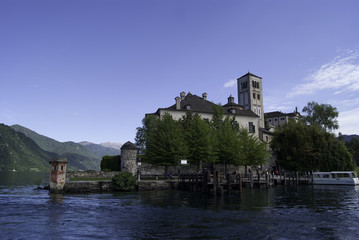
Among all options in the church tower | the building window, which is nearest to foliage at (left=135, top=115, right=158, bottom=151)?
the building window

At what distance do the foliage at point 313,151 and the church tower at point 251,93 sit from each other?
23.1m

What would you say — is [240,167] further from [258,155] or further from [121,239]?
[121,239]

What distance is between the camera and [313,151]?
5166cm

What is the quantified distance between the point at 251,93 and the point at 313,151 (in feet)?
95.3

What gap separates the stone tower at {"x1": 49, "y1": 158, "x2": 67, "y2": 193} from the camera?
28938 mm

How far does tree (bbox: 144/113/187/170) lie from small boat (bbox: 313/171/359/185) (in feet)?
81.4

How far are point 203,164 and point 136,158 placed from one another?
13.6m

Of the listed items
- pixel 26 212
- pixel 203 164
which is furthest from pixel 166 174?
pixel 26 212

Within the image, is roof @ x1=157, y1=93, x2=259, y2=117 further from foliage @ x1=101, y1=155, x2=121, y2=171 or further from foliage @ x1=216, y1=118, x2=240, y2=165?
foliage @ x1=101, y1=155, x2=121, y2=171

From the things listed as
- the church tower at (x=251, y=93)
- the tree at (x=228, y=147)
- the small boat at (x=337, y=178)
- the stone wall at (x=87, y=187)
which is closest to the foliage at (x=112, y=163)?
the stone wall at (x=87, y=187)

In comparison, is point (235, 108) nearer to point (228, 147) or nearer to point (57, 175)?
point (228, 147)

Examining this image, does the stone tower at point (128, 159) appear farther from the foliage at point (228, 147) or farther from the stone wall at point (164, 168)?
the foliage at point (228, 147)

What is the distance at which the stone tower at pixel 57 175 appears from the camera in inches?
1139

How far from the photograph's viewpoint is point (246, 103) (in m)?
77.4
